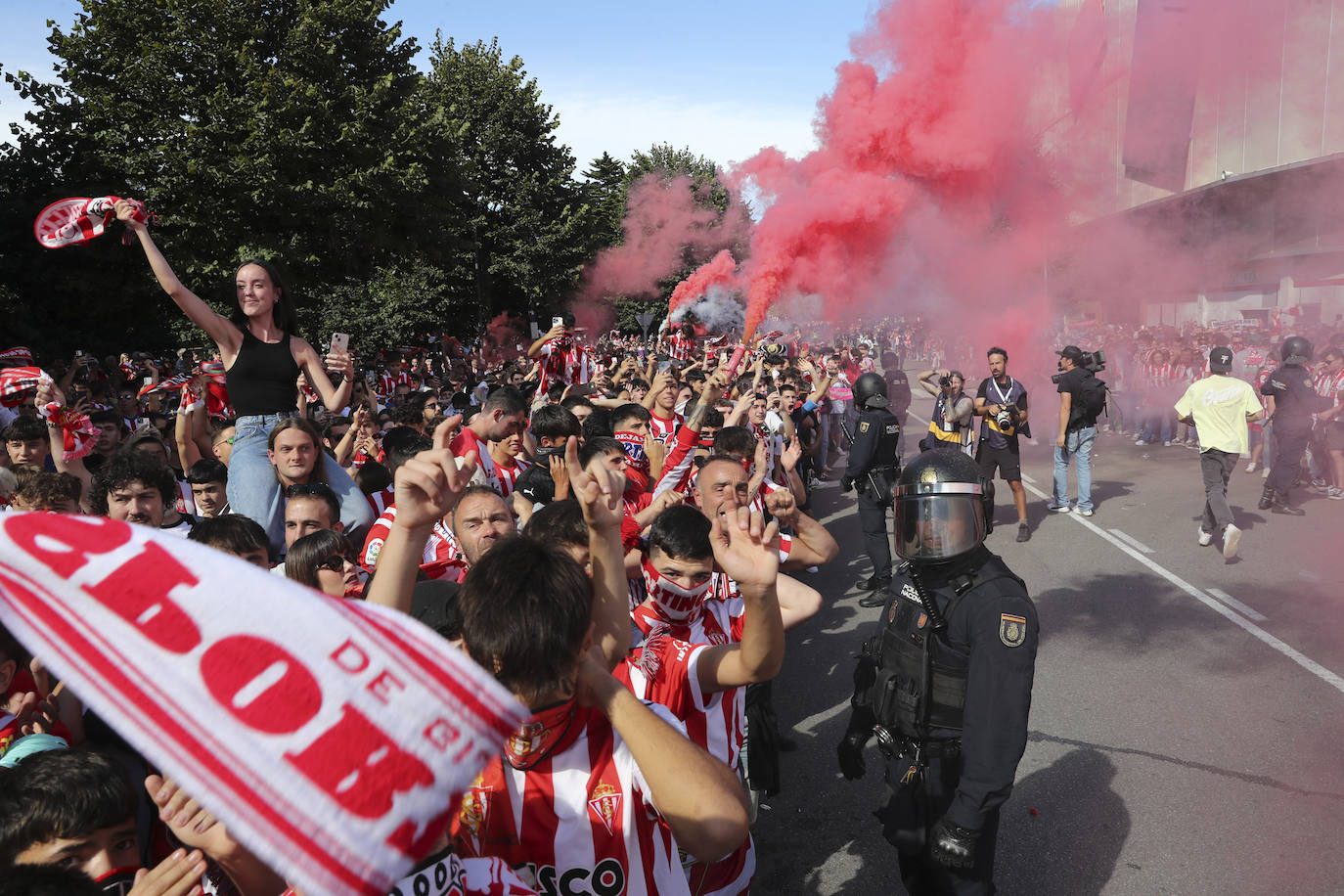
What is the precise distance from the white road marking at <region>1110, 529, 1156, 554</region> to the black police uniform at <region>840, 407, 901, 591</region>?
9.35 feet

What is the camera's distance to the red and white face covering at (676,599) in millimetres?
3018

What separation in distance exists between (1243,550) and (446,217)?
1932 centimetres

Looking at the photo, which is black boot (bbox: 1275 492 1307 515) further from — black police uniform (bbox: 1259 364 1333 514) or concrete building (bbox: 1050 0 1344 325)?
concrete building (bbox: 1050 0 1344 325)

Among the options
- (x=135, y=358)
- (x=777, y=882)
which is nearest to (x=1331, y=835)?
(x=777, y=882)

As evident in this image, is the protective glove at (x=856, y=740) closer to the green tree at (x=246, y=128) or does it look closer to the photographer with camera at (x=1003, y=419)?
the photographer with camera at (x=1003, y=419)

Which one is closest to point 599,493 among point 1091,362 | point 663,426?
point 663,426

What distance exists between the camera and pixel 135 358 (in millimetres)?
16266

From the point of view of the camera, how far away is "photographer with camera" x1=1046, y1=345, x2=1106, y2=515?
1045 centimetres

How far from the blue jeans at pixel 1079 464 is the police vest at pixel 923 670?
8.53 meters

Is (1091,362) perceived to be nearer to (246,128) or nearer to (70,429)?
(70,429)

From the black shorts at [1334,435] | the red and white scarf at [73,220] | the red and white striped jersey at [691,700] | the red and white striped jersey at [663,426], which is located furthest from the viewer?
the black shorts at [1334,435]

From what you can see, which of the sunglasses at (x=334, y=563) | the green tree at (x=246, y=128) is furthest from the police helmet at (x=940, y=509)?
the green tree at (x=246, y=128)

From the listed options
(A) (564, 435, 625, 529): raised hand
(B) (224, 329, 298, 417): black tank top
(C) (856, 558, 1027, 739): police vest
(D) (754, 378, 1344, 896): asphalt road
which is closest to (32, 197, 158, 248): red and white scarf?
(B) (224, 329, 298, 417): black tank top

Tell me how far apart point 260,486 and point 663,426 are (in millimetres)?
3399
